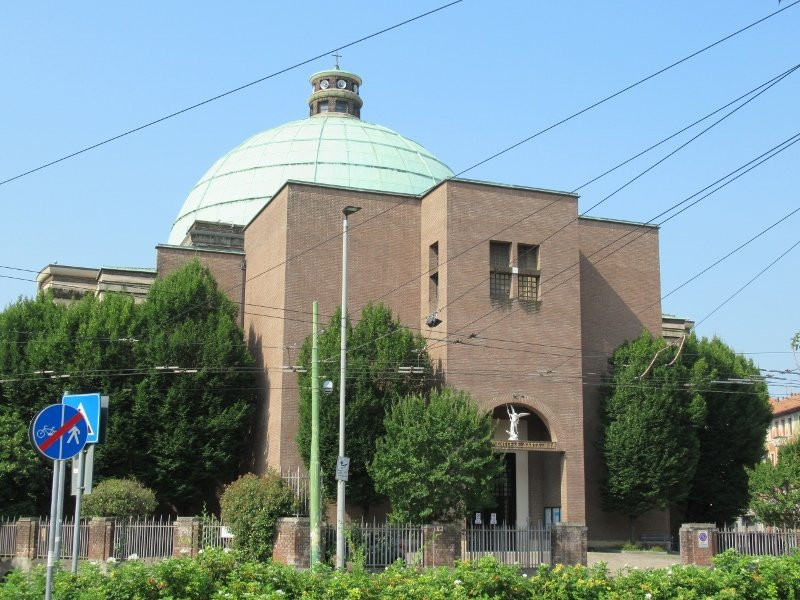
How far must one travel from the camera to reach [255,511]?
86.4 ft

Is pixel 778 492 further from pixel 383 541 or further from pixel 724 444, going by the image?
pixel 383 541

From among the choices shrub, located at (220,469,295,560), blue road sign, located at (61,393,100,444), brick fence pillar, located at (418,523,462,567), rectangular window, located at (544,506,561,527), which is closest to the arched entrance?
rectangular window, located at (544,506,561,527)

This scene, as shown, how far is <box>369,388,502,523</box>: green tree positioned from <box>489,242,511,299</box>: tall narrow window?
5.17 meters

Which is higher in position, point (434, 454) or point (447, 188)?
point (447, 188)

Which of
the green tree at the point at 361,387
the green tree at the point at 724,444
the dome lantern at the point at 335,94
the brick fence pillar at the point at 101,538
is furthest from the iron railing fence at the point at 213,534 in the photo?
the dome lantern at the point at 335,94

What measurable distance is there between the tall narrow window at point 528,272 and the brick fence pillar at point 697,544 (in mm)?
9195

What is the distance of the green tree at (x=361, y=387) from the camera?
30141 mm

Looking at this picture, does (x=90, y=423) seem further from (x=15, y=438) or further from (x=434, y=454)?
(x=15, y=438)

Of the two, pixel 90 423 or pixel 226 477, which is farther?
pixel 226 477

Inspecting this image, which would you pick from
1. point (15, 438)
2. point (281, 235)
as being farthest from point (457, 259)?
point (15, 438)

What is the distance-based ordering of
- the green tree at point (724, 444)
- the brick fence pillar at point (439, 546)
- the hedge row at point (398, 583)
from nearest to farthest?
the hedge row at point (398, 583) < the brick fence pillar at point (439, 546) < the green tree at point (724, 444)

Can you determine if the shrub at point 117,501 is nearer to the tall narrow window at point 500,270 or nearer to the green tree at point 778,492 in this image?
the tall narrow window at point 500,270

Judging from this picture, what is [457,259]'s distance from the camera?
105 ft

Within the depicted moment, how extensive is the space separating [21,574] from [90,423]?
2.03m
